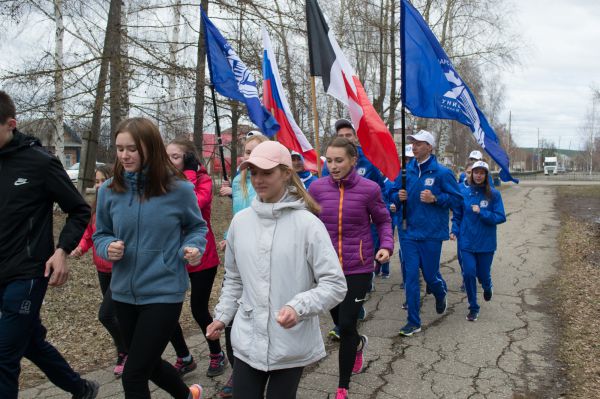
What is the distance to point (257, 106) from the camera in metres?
6.24

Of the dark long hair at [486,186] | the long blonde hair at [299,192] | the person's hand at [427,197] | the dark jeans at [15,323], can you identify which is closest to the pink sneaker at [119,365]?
the dark jeans at [15,323]

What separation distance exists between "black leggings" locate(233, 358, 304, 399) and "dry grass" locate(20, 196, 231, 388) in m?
2.72

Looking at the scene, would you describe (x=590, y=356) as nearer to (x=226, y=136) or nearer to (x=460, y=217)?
(x=460, y=217)

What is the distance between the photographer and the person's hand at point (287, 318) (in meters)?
2.37

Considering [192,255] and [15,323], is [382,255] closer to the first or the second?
[192,255]

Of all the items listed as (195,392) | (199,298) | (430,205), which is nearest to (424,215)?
(430,205)

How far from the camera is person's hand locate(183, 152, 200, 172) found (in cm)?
439

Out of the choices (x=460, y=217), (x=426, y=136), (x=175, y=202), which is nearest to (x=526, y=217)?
(x=460, y=217)

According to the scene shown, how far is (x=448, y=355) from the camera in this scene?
16.6 feet

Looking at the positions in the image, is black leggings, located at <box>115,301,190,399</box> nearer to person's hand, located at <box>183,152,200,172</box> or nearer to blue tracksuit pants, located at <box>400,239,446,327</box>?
person's hand, located at <box>183,152,200,172</box>

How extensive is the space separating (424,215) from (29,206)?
3.92 meters

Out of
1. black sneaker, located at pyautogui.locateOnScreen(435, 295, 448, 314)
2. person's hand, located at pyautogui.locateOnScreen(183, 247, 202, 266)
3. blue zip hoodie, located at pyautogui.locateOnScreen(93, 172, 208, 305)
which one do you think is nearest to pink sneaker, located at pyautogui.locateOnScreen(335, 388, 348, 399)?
blue zip hoodie, located at pyautogui.locateOnScreen(93, 172, 208, 305)

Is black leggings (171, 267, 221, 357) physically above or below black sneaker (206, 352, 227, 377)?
above

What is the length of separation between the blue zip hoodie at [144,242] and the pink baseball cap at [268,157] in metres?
0.65
